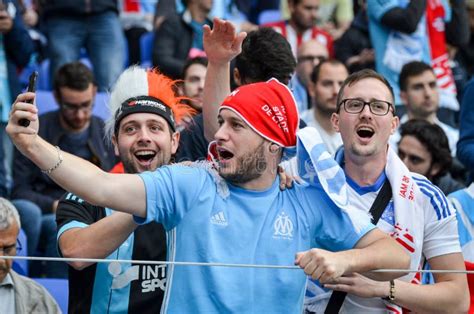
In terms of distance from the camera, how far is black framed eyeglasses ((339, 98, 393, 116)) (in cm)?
475

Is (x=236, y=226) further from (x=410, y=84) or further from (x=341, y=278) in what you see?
(x=410, y=84)

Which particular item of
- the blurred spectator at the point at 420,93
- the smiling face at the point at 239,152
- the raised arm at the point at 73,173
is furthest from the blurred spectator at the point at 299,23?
the raised arm at the point at 73,173

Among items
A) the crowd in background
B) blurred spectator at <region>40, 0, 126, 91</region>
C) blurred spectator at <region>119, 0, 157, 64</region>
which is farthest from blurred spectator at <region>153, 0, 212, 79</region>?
blurred spectator at <region>119, 0, 157, 64</region>

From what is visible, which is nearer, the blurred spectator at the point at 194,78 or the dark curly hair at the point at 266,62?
the dark curly hair at the point at 266,62

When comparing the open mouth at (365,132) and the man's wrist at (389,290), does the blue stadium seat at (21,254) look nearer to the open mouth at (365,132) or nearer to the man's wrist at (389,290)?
the open mouth at (365,132)

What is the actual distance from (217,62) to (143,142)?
20.0 inches

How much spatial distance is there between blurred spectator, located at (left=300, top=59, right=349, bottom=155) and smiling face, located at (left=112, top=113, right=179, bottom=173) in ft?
9.15

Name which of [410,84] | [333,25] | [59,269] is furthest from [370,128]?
[333,25]

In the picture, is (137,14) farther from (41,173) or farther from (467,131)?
(467,131)

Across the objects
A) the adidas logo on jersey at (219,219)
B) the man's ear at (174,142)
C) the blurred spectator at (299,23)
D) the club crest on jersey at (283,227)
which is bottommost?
the club crest on jersey at (283,227)

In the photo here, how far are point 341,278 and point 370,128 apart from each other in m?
0.80

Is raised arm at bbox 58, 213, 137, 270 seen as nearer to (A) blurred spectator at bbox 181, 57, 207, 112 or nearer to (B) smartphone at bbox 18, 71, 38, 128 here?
(B) smartphone at bbox 18, 71, 38, 128

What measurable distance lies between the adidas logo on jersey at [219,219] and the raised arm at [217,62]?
1.07 metres

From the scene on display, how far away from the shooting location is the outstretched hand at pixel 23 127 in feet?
11.7
